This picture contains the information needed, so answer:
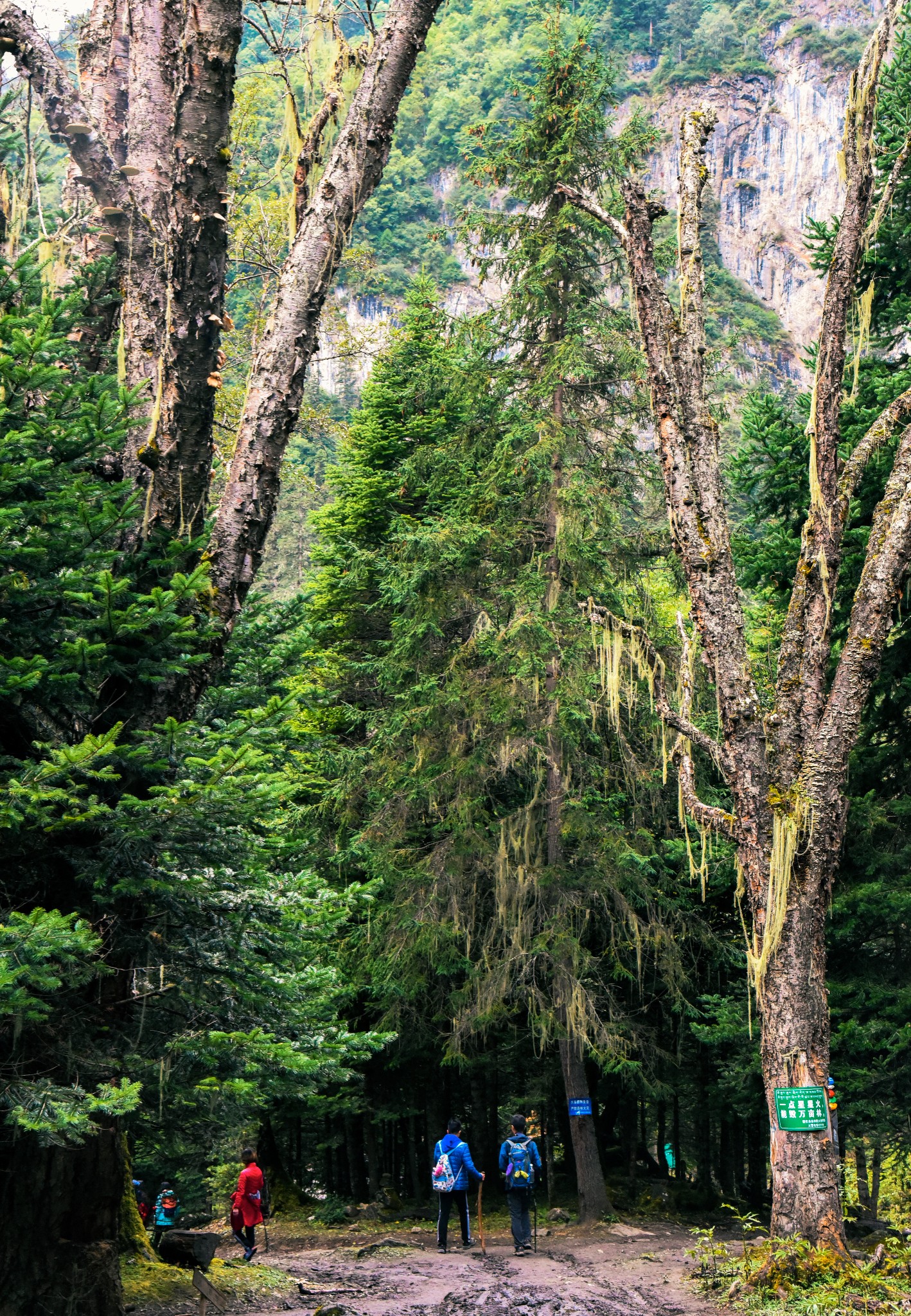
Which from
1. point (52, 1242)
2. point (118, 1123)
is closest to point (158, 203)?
point (118, 1123)

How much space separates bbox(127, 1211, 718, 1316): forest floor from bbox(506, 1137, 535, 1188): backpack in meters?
0.79

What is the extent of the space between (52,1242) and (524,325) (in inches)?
598

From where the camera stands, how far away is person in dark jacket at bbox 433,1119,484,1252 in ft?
38.4

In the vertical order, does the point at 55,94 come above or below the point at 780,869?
above

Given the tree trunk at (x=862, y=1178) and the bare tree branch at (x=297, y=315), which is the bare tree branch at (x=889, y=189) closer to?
the bare tree branch at (x=297, y=315)

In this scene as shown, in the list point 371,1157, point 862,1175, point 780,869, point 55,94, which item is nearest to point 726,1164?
point 862,1175

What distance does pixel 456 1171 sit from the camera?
1187cm

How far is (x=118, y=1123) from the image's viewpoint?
589 cm

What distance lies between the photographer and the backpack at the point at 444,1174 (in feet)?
38.5

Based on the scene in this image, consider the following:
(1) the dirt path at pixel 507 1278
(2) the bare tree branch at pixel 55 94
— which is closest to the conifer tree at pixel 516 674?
(1) the dirt path at pixel 507 1278

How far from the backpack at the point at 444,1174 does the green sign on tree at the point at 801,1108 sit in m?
4.51

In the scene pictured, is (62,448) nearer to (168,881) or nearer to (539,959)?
(168,881)

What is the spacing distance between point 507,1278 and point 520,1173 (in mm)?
1326

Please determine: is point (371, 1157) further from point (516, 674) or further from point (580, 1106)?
point (516, 674)
